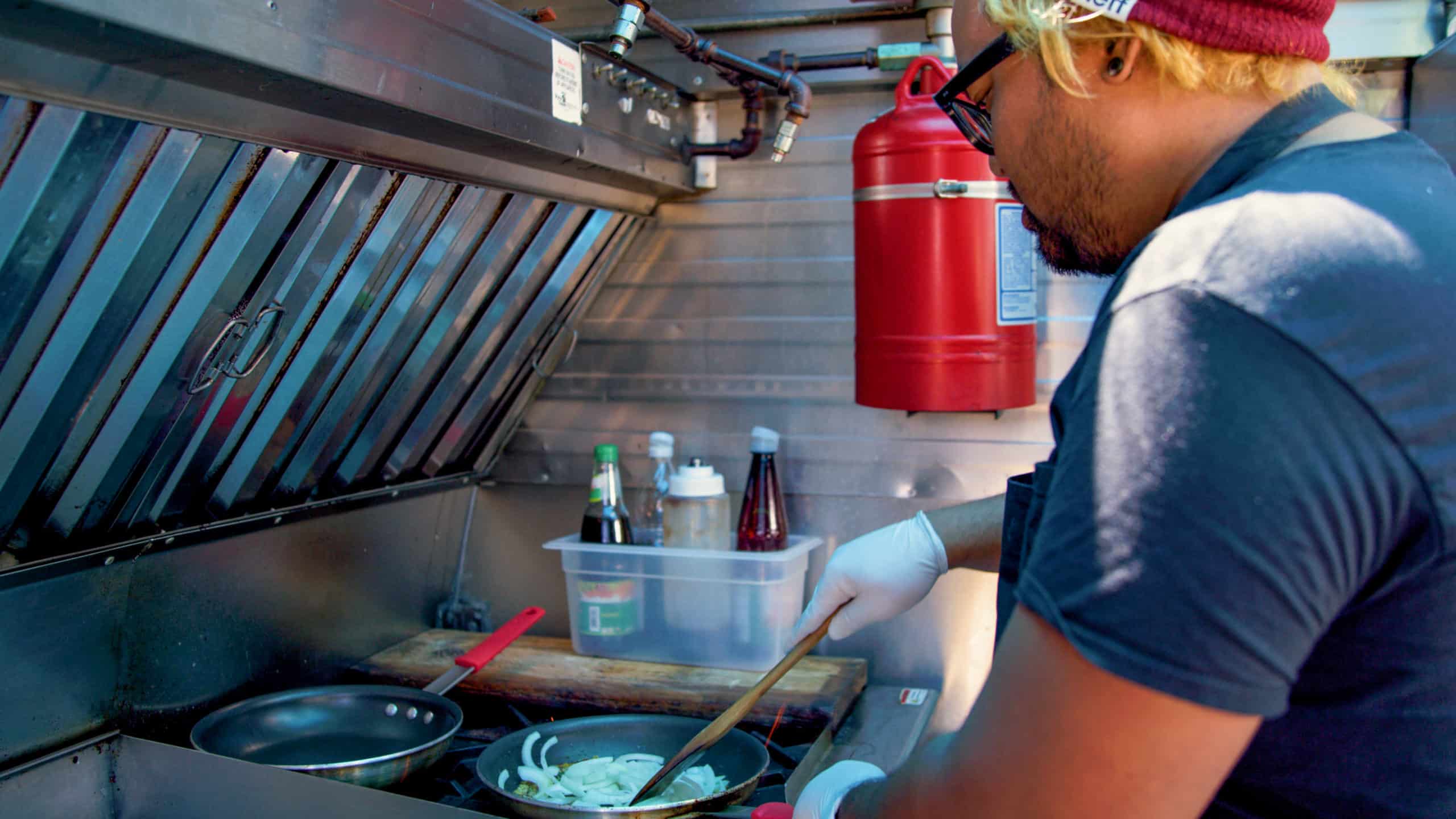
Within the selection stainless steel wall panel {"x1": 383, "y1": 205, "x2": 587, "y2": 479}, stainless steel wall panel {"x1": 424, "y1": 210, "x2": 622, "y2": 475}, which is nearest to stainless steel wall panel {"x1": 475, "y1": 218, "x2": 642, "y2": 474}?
stainless steel wall panel {"x1": 424, "y1": 210, "x2": 622, "y2": 475}

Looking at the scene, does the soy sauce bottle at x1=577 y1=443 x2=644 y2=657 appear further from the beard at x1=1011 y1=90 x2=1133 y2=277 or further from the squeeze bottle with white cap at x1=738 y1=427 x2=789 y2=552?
the beard at x1=1011 y1=90 x2=1133 y2=277

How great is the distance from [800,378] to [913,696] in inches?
26.2

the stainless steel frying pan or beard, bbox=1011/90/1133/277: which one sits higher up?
beard, bbox=1011/90/1133/277

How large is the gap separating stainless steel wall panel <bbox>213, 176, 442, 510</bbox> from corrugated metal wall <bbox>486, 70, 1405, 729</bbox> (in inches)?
29.7

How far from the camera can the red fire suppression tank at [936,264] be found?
6.13 ft

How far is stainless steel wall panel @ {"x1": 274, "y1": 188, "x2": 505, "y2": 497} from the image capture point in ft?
5.63

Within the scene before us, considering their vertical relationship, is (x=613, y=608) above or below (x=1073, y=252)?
below

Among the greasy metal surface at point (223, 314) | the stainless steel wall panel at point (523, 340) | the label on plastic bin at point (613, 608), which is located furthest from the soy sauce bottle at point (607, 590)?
the greasy metal surface at point (223, 314)

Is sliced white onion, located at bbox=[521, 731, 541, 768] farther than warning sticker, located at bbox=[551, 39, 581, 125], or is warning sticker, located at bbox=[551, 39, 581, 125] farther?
sliced white onion, located at bbox=[521, 731, 541, 768]

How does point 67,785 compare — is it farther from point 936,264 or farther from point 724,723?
point 936,264

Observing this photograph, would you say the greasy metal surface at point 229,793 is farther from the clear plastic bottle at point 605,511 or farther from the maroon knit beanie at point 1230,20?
the maroon knit beanie at point 1230,20

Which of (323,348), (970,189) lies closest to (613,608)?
(323,348)

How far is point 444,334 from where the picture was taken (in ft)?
6.30

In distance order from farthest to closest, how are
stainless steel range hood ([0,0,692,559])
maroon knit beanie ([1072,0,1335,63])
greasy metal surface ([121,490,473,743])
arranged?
greasy metal surface ([121,490,473,743]), stainless steel range hood ([0,0,692,559]), maroon knit beanie ([1072,0,1335,63])
